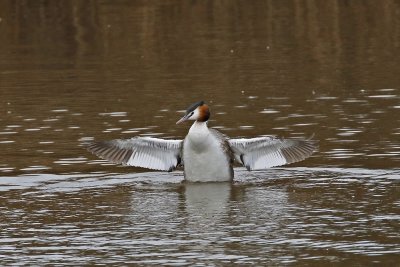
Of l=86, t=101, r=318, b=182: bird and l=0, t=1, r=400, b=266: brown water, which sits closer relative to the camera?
l=0, t=1, r=400, b=266: brown water

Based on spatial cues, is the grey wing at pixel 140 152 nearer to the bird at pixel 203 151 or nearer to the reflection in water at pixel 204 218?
the bird at pixel 203 151

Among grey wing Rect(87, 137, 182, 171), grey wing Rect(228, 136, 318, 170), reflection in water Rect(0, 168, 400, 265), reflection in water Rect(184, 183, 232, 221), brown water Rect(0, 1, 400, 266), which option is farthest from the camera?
grey wing Rect(87, 137, 182, 171)

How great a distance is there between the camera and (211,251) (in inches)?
445

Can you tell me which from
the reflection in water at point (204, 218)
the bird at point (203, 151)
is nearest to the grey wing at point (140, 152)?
the bird at point (203, 151)

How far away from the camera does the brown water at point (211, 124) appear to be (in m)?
11.8

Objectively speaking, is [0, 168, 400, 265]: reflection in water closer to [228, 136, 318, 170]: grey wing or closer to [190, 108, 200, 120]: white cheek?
[228, 136, 318, 170]: grey wing

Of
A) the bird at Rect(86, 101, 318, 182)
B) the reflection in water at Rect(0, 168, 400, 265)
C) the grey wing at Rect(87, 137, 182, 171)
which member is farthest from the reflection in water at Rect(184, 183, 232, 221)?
the grey wing at Rect(87, 137, 182, 171)

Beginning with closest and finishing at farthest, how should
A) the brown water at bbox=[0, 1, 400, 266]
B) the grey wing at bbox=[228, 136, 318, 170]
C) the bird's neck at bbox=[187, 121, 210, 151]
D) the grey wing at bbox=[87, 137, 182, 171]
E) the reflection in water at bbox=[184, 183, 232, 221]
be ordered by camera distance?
the brown water at bbox=[0, 1, 400, 266] < the reflection in water at bbox=[184, 183, 232, 221] < the bird's neck at bbox=[187, 121, 210, 151] < the grey wing at bbox=[228, 136, 318, 170] < the grey wing at bbox=[87, 137, 182, 171]

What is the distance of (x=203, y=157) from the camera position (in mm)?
15242

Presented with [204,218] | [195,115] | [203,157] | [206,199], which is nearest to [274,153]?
[203,157]

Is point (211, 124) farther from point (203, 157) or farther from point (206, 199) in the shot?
point (206, 199)

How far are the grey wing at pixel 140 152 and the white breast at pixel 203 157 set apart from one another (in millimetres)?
409

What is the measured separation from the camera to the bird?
15.2 metres

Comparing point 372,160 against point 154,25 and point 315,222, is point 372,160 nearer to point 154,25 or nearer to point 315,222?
point 315,222
